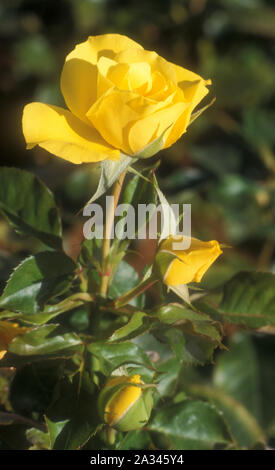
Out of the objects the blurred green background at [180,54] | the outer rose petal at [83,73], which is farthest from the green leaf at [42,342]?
the blurred green background at [180,54]

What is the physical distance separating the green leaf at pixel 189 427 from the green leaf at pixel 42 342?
0.21 meters

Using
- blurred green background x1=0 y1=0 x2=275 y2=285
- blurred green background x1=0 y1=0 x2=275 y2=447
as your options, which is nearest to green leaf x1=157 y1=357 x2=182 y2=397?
blurred green background x1=0 y1=0 x2=275 y2=447

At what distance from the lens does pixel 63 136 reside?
0.57 metres

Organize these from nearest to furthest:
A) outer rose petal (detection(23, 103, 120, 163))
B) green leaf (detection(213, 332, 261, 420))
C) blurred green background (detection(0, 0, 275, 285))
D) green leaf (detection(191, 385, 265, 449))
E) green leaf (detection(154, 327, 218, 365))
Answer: outer rose petal (detection(23, 103, 120, 163)), green leaf (detection(154, 327, 218, 365)), green leaf (detection(191, 385, 265, 449)), green leaf (detection(213, 332, 261, 420)), blurred green background (detection(0, 0, 275, 285))

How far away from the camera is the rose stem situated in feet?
1.99

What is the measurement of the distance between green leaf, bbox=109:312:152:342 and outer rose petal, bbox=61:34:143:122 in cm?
21

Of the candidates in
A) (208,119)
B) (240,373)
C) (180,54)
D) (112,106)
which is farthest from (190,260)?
(180,54)

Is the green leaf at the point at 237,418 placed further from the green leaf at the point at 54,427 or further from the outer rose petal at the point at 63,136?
the outer rose petal at the point at 63,136

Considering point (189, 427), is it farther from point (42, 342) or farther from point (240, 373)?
point (240, 373)

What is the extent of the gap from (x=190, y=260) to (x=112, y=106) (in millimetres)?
176

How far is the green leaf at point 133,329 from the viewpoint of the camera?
599 mm

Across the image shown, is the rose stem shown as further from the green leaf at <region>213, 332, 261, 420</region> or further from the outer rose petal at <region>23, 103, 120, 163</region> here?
the green leaf at <region>213, 332, 261, 420</region>

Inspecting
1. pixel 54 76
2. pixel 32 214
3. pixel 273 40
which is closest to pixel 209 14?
pixel 273 40
